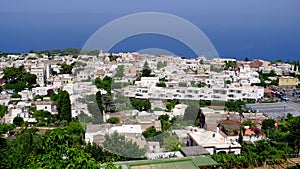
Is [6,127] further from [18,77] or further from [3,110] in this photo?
[18,77]

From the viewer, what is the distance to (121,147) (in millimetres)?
3600

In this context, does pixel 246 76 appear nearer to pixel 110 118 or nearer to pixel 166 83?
pixel 166 83

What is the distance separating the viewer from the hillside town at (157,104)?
4414 millimetres

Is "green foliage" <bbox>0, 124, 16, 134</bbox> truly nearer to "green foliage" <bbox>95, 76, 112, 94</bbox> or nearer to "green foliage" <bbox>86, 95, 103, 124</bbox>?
"green foliage" <bbox>86, 95, 103, 124</bbox>

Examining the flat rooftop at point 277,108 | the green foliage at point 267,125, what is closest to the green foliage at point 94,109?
the green foliage at point 267,125

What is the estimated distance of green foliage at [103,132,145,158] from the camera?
361cm

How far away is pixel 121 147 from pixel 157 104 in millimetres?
2911

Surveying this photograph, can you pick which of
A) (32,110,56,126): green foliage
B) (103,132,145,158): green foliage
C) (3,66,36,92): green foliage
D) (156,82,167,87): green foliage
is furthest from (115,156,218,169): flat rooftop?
(3,66,36,92): green foliage

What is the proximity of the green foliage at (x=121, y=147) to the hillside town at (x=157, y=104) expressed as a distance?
0.30 ft

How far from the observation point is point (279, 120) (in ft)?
21.4

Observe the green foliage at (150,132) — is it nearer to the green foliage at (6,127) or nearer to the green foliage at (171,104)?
the green foliage at (171,104)

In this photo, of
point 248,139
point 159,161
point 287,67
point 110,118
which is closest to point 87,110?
point 110,118

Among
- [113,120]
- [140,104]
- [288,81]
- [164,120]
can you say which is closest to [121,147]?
[113,120]

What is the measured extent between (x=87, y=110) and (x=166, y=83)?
8.21 ft
